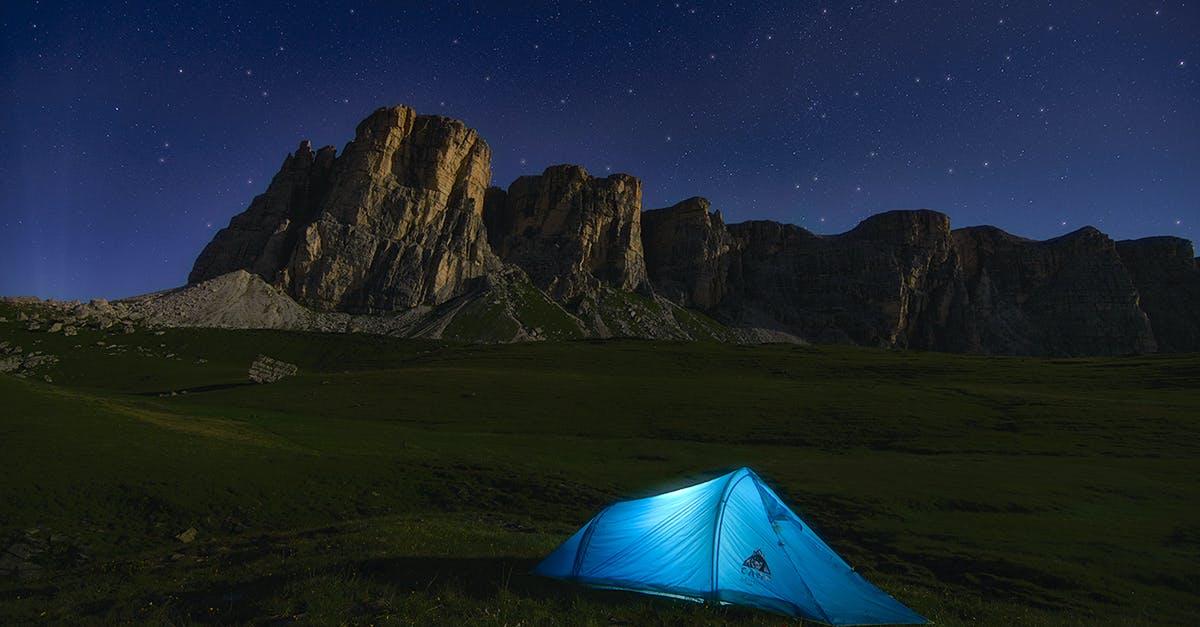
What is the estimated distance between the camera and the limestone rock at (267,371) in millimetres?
81062

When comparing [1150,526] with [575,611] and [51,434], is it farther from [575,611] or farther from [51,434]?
[51,434]

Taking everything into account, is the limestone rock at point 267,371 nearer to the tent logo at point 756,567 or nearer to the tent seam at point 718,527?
the tent seam at point 718,527

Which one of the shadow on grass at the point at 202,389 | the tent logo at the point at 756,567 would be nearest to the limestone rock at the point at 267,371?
the shadow on grass at the point at 202,389

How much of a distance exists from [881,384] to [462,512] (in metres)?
67.1

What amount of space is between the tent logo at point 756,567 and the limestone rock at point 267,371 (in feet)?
278

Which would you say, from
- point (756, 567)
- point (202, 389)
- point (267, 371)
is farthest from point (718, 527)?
point (202, 389)

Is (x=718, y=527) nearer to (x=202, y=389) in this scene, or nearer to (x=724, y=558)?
(x=724, y=558)

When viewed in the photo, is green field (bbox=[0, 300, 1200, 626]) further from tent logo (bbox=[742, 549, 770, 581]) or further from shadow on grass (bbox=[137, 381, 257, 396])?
shadow on grass (bbox=[137, 381, 257, 396])

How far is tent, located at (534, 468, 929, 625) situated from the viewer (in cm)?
1238

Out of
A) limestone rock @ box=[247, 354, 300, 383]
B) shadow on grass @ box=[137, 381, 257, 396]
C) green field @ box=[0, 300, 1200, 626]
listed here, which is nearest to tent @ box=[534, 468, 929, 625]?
green field @ box=[0, 300, 1200, 626]

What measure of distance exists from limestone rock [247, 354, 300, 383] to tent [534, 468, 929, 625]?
266 ft

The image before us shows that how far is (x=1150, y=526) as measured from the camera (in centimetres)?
2483

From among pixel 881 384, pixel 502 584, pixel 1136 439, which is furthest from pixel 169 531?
pixel 881 384

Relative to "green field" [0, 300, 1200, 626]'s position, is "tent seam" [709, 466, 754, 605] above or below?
above
